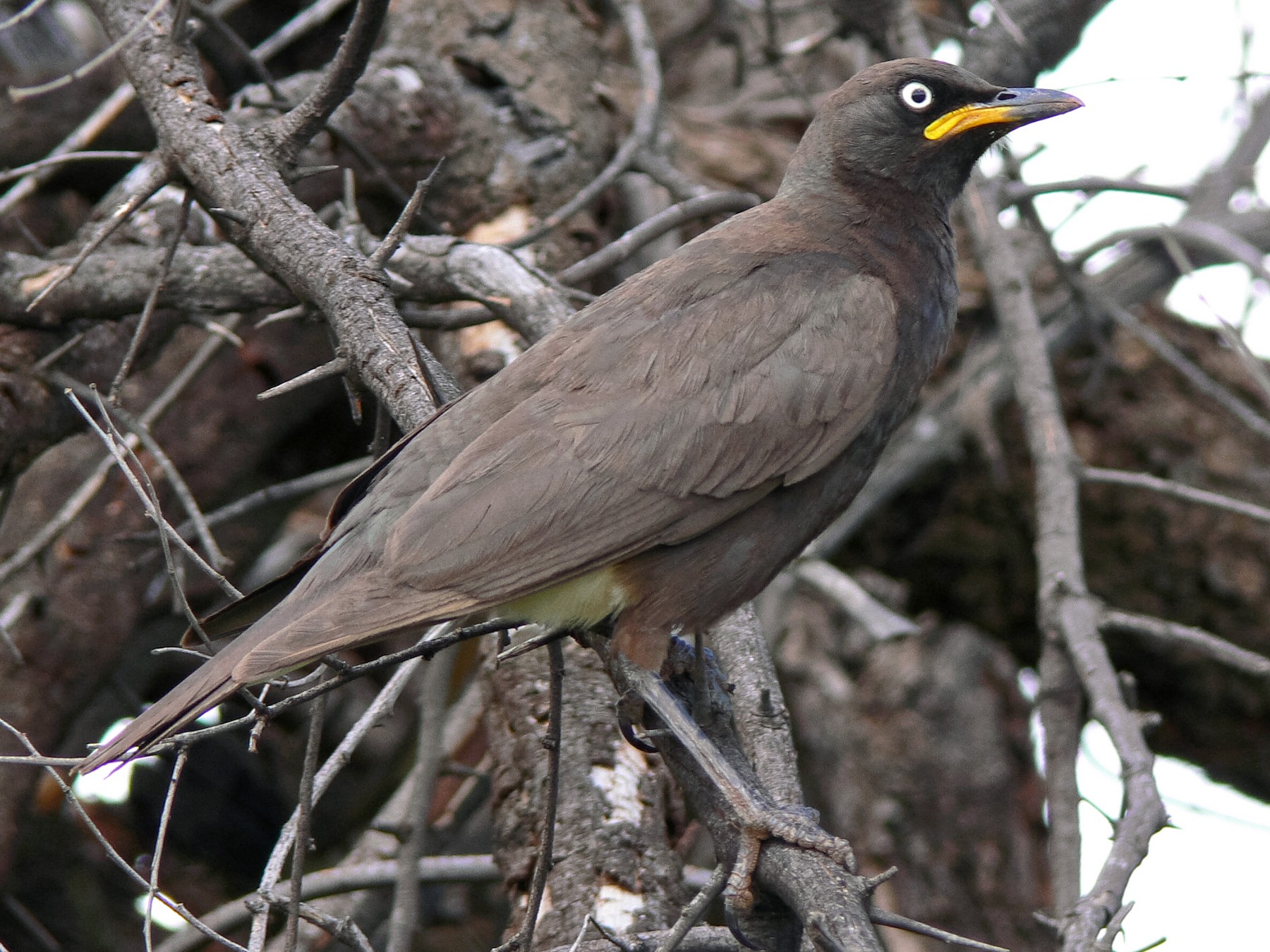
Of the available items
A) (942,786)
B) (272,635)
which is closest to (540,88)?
(272,635)

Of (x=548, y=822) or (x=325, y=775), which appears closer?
(x=548, y=822)

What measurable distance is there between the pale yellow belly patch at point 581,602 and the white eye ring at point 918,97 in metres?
1.58

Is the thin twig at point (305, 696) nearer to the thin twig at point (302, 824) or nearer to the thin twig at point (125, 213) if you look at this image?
→ the thin twig at point (302, 824)

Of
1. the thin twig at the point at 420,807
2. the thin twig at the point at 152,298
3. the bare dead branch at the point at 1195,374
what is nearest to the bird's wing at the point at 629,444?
the thin twig at the point at 152,298

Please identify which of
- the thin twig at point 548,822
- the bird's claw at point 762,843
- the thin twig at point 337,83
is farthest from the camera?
the thin twig at point 337,83

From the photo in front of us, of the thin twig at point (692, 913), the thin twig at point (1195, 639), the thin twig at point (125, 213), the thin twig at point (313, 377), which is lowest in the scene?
the thin twig at point (692, 913)

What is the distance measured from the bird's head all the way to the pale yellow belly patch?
→ 1372 millimetres

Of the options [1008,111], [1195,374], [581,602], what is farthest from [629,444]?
[1195,374]

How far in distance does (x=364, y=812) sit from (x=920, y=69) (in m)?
3.60

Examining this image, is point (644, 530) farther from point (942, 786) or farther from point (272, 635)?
point (942, 786)

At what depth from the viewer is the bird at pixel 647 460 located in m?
2.81

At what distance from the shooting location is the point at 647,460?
2949 mm

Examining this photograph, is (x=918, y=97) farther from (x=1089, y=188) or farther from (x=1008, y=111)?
(x=1089, y=188)

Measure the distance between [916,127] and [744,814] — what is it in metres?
2.01
